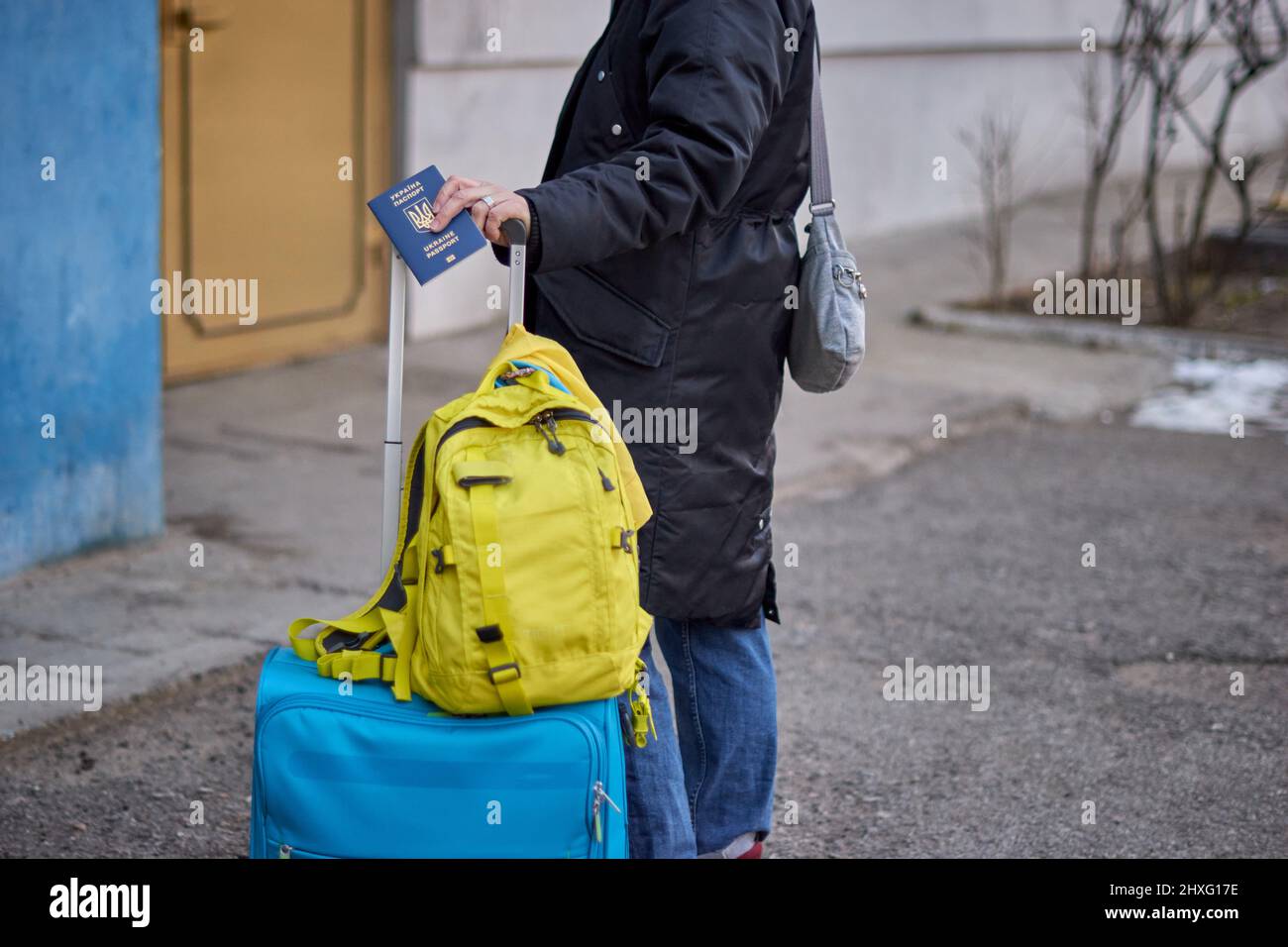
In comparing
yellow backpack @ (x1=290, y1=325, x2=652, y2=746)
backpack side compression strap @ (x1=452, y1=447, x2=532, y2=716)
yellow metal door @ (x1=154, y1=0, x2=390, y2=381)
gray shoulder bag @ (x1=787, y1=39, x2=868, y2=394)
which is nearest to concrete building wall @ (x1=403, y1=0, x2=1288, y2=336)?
yellow metal door @ (x1=154, y1=0, x2=390, y2=381)

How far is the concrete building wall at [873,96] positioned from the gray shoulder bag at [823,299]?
198 inches

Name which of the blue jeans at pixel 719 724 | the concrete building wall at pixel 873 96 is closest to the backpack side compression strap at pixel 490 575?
the blue jeans at pixel 719 724

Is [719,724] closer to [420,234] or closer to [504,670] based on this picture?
[504,670]

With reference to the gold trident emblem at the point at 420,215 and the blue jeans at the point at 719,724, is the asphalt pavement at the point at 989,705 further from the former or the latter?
Answer: the gold trident emblem at the point at 420,215

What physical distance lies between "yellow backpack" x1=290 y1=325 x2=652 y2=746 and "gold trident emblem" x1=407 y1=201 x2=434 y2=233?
0.71 ft

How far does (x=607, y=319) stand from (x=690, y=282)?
15 centimetres

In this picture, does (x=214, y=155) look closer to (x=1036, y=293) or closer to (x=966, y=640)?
(x=966, y=640)

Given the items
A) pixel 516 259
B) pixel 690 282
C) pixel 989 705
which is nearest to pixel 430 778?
pixel 516 259

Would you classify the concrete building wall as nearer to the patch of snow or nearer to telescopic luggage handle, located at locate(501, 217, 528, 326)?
the patch of snow

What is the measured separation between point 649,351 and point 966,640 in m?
2.25

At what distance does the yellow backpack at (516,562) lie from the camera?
2.19 metres

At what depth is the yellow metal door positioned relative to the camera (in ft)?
21.6

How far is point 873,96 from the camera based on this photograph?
10.9 m
